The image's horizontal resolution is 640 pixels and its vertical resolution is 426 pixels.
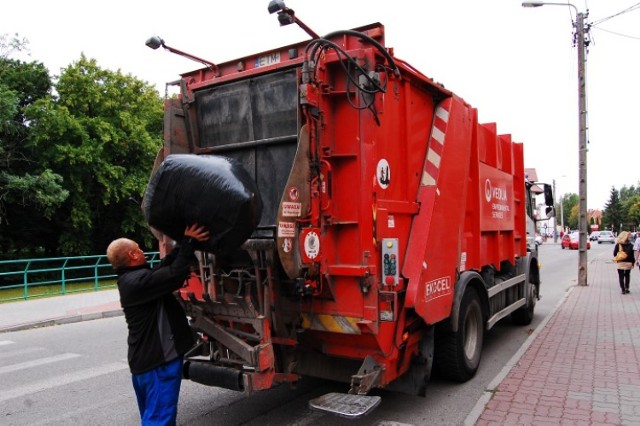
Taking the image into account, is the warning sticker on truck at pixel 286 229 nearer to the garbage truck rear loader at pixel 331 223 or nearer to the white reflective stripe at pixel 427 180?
the garbage truck rear loader at pixel 331 223

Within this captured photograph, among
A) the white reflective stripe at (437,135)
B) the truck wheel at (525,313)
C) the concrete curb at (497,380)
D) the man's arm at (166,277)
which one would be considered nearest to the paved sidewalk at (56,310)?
the man's arm at (166,277)

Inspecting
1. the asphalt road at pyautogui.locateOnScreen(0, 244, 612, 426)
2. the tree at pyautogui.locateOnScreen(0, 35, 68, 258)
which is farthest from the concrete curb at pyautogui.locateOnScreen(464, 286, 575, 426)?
the tree at pyautogui.locateOnScreen(0, 35, 68, 258)

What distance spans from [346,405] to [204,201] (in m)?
1.80

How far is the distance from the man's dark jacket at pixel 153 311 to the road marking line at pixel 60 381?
3.23 metres

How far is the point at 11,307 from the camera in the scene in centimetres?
1214

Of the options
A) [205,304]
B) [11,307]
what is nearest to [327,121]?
[205,304]

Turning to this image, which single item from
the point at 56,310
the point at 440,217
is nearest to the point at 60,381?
the point at 440,217

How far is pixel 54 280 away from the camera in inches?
573

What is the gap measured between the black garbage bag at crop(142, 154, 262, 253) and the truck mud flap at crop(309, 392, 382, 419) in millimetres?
1330

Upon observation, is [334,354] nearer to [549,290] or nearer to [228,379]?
[228,379]

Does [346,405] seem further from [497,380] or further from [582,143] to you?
[582,143]

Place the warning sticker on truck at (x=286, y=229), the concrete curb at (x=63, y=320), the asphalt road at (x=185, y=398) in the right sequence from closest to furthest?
the warning sticker on truck at (x=286, y=229) → the asphalt road at (x=185, y=398) → the concrete curb at (x=63, y=320)

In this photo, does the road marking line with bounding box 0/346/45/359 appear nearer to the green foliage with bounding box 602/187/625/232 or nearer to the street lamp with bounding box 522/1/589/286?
the street lamp with bounding box 522/1/589/286

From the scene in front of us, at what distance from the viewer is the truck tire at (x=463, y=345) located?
5098 mm
